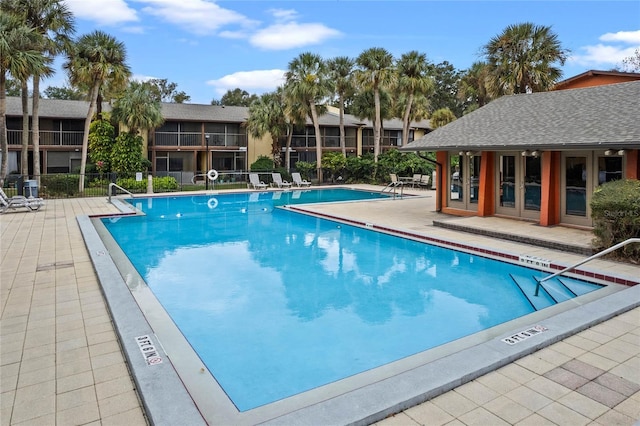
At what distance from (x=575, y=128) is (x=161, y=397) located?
1091 centimetres

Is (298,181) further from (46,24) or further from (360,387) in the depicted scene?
(360,387)

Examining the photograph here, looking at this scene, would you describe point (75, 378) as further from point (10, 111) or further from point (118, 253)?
point (10, 111)

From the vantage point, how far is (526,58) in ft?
64.8

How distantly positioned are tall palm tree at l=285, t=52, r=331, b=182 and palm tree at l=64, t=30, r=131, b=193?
8.75 metres

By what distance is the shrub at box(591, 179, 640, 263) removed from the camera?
7.79 metres

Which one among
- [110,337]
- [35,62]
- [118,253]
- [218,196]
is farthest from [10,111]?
[110,337]

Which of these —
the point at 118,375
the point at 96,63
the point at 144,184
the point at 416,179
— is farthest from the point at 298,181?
the point at 118,375

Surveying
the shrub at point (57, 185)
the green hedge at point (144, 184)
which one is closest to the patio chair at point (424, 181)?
the green hedge at point (144, 184)

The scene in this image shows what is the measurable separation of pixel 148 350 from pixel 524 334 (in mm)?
3700

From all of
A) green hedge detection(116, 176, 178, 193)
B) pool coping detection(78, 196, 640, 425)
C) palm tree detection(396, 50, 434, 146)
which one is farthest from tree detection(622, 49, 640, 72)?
pool coping detection(78, 196, 640, 425)

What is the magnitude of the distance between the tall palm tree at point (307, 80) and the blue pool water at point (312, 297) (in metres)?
14.7

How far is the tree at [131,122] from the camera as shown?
23.6 m

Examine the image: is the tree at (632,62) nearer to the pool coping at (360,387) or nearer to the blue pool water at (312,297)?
the blue pool water at (312,297)

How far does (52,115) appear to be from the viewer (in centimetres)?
2552
